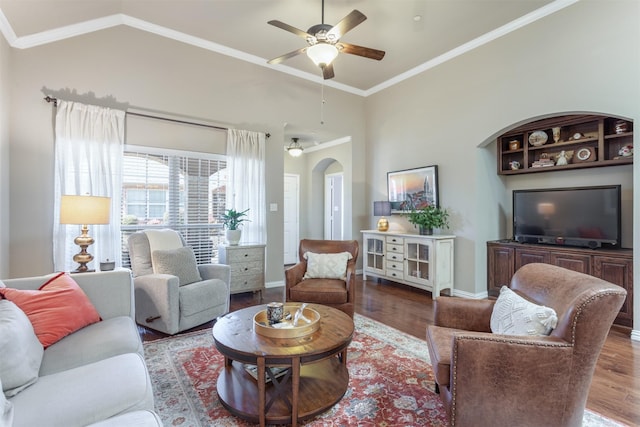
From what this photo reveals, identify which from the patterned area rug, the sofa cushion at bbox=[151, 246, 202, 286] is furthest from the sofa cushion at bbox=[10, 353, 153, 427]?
the sofa cushion at bbox=[151, 246, 202, 286]

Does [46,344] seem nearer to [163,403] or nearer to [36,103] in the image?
[163,403]

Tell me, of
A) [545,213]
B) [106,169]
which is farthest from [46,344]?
[545,213]

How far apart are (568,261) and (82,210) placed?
17.1ft

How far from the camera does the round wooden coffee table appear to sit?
5.59ft

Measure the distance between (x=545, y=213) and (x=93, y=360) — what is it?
16.2ft

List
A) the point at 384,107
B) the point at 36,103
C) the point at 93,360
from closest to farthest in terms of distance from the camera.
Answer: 1. the point at 93,360
2. the point at 36,103
3. the point at 384,107

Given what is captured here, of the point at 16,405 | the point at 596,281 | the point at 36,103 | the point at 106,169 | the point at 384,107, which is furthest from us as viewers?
the point at 384,107

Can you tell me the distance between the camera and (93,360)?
5.53 feet

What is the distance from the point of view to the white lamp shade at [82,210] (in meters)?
2.76

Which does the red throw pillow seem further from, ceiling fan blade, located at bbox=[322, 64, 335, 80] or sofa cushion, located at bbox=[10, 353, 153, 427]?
ceiling fan blade, located at bbox=[322, 64, 335, 80]

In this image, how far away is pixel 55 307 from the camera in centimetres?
188

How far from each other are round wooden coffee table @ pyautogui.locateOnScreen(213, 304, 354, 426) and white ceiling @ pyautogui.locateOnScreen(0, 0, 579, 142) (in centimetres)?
343

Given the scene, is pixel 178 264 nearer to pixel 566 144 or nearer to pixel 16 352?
pixel 16 352

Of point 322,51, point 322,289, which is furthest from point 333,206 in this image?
point 322,51
